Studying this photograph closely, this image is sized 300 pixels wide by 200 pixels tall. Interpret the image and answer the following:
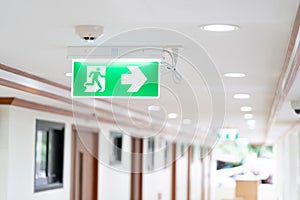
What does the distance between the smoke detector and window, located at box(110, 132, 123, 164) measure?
19.6 ft

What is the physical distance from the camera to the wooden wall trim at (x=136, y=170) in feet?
34.9

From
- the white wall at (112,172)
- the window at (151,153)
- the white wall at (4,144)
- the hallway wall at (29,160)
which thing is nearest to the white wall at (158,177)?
the window at (151,153)

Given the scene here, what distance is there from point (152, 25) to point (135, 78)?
1.69 ft

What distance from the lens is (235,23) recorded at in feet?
10.2

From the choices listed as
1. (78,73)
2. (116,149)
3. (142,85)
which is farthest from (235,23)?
(116,149)

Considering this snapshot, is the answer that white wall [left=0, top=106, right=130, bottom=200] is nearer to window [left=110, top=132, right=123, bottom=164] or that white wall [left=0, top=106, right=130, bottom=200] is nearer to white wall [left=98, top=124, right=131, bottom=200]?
white wall [left=98, top=124, right=131, bottom=200]

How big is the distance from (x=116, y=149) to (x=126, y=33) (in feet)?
20.0

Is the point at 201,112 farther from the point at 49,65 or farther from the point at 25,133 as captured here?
the point at 49,65

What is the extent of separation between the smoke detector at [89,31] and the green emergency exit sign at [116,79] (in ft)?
1.46

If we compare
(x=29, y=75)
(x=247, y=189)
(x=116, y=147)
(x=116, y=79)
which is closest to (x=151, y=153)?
(x=116, y=147)

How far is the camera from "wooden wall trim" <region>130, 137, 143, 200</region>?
1064 centimetres

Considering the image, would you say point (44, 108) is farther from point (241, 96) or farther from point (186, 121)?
point (186, 121)

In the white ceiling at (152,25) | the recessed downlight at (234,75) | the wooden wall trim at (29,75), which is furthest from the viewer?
the recessed downlight at (234,75)

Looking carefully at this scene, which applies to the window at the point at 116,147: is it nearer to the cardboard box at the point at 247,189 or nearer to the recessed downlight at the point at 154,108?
the recessed downlight at the point at 154,108
